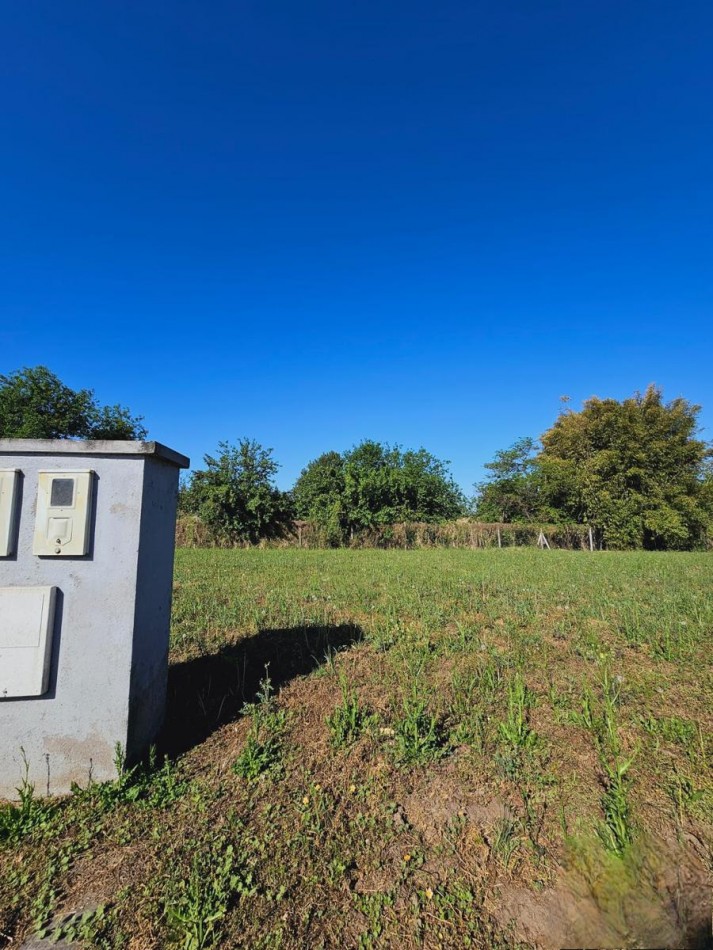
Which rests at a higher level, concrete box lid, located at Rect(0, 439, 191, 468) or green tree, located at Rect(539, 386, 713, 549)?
green tree, located at Rect(539, 386, 713, 549)

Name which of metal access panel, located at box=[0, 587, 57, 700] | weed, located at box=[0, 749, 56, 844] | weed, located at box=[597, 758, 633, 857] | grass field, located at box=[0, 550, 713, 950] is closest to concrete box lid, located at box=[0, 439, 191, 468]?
metal access panel, located at box=[0, 587, 57, 700]

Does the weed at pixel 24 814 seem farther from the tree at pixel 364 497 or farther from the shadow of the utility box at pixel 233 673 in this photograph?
the tree at pixel 364 497

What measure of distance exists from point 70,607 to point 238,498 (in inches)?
833

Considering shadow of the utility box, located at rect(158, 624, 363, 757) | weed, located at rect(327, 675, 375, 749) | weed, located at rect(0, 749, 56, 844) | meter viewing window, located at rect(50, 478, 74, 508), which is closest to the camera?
weed, located at rect(0, 749, 56, 844)

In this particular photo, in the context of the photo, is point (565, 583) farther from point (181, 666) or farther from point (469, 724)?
point (181, 666)

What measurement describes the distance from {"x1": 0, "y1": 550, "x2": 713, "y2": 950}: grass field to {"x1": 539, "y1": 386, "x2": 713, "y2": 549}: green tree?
2421 cm

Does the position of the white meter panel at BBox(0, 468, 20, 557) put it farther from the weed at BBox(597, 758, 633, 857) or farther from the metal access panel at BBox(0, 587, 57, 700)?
the weed at BBox(597, 758, 633, 857)

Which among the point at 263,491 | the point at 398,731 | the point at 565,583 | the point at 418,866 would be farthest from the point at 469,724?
the point at 263,491

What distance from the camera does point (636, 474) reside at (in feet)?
85.6

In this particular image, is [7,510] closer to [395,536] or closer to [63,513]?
[63,513]

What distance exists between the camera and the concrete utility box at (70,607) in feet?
8.06

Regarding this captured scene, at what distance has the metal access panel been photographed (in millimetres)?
2441

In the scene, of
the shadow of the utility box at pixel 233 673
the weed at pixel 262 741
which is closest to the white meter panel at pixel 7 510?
the shadow of the utility box at pixel 233 673

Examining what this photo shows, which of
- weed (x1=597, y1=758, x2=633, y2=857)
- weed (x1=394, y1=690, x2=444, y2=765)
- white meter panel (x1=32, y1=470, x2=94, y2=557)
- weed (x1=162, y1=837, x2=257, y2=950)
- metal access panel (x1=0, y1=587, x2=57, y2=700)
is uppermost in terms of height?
white meter panel (x1=32, y1=470, x2=94, y2=557)
